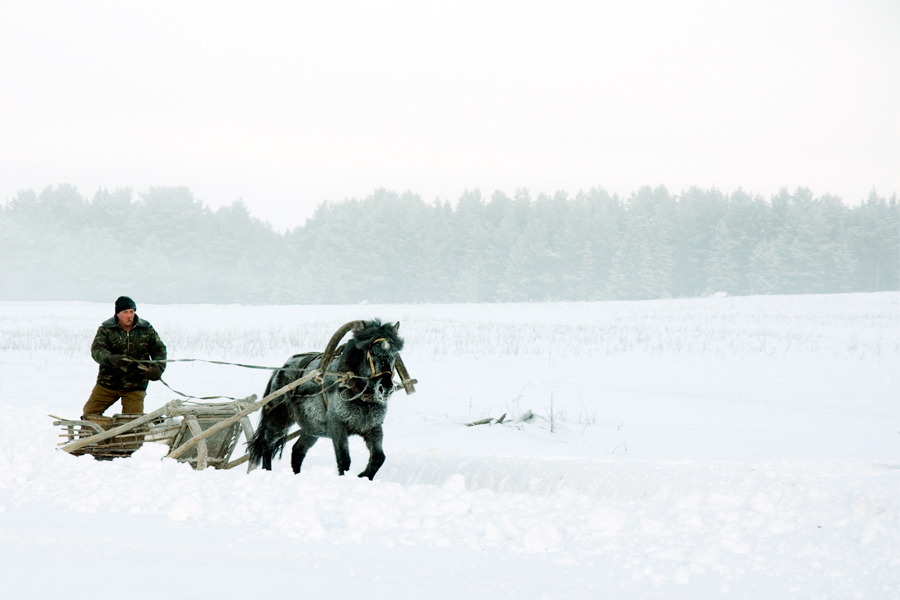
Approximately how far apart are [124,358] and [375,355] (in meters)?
2.62

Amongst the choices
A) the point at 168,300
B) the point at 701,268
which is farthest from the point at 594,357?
the point at 168,300

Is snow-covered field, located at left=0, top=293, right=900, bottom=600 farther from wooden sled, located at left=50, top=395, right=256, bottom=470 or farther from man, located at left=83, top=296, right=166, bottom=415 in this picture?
man, located at left=83, top=296, right=166, bottom=415

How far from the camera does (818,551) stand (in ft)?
14.9

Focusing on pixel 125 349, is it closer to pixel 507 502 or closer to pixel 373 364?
pixel 373 364

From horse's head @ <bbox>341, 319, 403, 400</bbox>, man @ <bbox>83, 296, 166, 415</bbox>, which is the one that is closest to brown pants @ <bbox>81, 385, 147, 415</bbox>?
man @ <bbox>83, 296, 166, 415</bbox>

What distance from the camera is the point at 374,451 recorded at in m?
6.74

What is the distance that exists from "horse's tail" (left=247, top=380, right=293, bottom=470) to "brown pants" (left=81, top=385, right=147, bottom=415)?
1.21m

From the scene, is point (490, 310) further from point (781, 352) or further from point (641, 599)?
point (641, 599)

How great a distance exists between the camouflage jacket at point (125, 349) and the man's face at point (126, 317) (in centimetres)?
4

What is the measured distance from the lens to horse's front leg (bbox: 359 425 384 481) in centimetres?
662

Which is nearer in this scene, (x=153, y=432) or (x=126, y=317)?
(x=153, y=432)

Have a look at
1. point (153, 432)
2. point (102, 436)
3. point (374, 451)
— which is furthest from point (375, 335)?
point (102, 436)

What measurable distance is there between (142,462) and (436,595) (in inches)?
135

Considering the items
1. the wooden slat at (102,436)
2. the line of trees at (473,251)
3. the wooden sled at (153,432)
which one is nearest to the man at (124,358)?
the wooden sled at (153,432)
